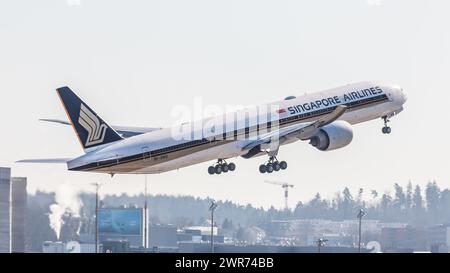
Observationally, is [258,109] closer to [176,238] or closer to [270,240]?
[270,240]

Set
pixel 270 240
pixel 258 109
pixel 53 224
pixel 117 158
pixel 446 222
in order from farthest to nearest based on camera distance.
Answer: pixel 270 240 < pixel 446 222 < pixel 53 224 < pixel 258 109 < pixel 117 158

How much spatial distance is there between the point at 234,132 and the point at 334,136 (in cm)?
1007

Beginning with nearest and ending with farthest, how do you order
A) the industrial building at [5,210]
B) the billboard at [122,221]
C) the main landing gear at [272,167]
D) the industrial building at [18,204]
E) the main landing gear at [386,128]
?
the main landing gear at [272,167], the main landing gear at [386,128], the industrial building at [5,210], the industrial building at [18,204], the billboard at [122,221]

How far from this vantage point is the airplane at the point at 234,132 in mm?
83875

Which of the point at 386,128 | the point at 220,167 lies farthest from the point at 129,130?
the point at 386,128

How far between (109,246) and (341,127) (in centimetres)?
6173

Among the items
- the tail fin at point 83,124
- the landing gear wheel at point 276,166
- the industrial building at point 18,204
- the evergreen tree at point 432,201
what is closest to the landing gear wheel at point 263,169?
the landing gear wheel at point 276,166

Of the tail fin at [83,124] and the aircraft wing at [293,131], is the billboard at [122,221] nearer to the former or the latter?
the aircraft wing at [293,131]

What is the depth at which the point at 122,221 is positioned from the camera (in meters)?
191

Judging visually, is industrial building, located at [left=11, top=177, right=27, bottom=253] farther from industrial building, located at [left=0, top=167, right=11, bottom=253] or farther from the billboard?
the billboard

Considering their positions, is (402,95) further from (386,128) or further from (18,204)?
(18,204)

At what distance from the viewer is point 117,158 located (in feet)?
270

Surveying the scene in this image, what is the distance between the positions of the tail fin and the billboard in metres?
107
